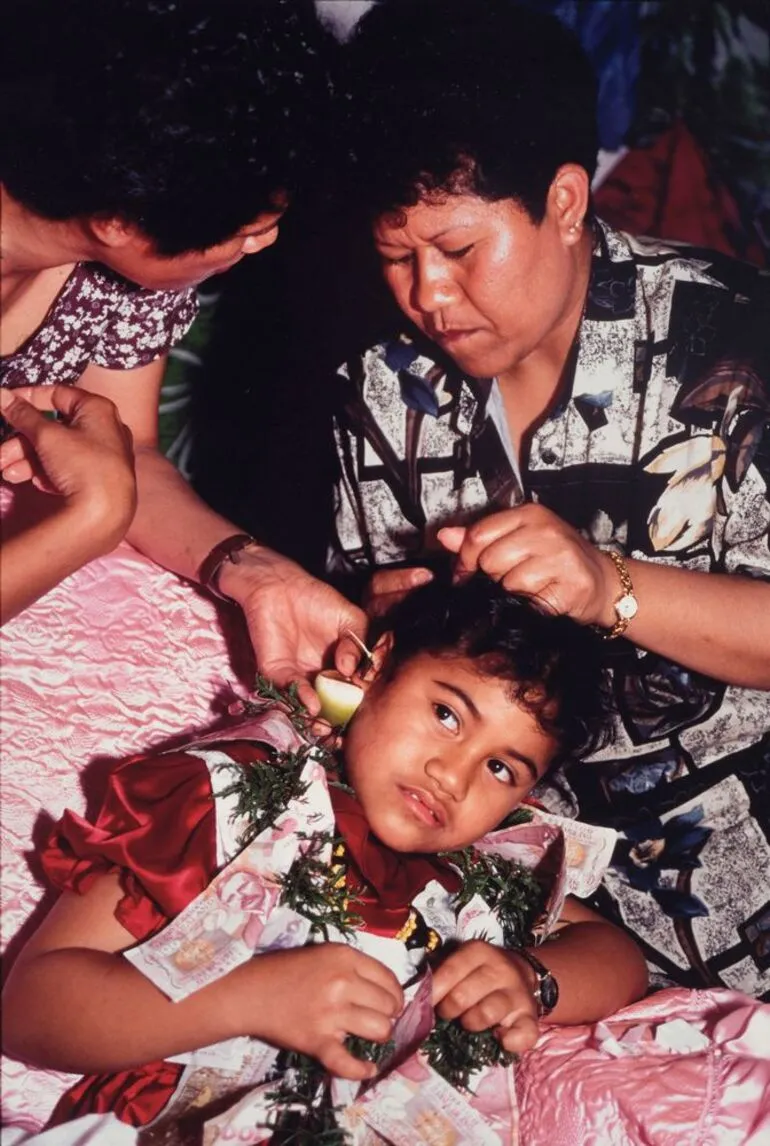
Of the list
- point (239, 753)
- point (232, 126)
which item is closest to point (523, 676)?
→ point (239, 753)

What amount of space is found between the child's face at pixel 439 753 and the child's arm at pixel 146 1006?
0.42 feet

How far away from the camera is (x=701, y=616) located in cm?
97

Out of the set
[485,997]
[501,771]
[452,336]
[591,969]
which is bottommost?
[591,969]

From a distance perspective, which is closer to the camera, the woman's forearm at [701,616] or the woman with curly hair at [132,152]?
the woman with curly hair at [132,152]

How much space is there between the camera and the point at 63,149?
2.68 feet

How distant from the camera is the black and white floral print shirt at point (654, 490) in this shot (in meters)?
1.01

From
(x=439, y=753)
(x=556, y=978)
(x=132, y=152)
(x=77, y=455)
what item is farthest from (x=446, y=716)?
(x=132, y=152)

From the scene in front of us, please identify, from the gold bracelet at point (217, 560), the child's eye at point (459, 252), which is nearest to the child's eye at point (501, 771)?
the gold bracelet at point (217, 560)

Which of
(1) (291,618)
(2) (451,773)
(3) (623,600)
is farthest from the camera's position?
(1) (291,618)

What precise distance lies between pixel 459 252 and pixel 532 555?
0.29m

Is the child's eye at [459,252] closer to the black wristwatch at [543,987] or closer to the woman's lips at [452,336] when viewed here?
the woman's lips at [452,336]

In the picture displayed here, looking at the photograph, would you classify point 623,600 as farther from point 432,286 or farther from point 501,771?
point 432,286

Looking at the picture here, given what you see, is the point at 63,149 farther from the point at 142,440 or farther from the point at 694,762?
the point at 694,762

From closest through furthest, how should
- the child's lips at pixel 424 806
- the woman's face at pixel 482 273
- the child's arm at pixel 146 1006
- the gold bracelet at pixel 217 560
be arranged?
the child's arm at pixel 146 1006 → the child's lips at pixel 424 806 → the woman's face at pixel 482 273 → the gold bracelet at pixel 217 560
